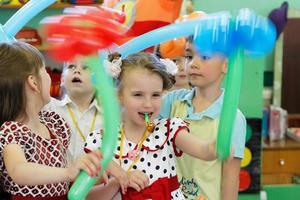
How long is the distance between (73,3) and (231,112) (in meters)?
1.90

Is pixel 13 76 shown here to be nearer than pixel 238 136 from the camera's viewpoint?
Yes

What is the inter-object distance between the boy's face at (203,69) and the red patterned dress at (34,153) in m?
0.36

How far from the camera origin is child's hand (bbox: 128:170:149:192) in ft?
3.41

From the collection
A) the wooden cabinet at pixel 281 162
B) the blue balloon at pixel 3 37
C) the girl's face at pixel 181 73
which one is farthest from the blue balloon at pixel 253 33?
the wooden cabinet at pixel 281 162

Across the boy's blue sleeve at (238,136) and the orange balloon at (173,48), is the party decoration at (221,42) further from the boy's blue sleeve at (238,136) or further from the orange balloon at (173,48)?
the orange balloon at (173,48)

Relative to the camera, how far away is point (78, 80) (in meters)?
1.39

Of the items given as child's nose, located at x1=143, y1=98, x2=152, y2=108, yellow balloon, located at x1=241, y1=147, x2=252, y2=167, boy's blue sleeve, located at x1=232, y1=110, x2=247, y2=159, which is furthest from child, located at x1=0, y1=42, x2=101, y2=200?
yellow balloon, located at x1=241, y1=147, x2=252, y2=167

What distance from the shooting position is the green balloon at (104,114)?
0.80m

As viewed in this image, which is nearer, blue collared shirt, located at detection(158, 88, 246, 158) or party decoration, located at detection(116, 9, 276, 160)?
party decoration, located at detection(116, 9, 276, 160)

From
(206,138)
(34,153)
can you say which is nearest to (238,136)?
(206,138)

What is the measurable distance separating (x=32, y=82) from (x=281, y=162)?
2109 mm

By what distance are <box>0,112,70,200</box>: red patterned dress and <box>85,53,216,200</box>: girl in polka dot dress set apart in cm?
7

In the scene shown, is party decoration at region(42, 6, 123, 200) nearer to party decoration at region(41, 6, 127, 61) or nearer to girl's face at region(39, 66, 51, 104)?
party decoration at region(41, 6, 127, 61)

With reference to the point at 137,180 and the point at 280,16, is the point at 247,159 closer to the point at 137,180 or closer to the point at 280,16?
the point at 280,16
